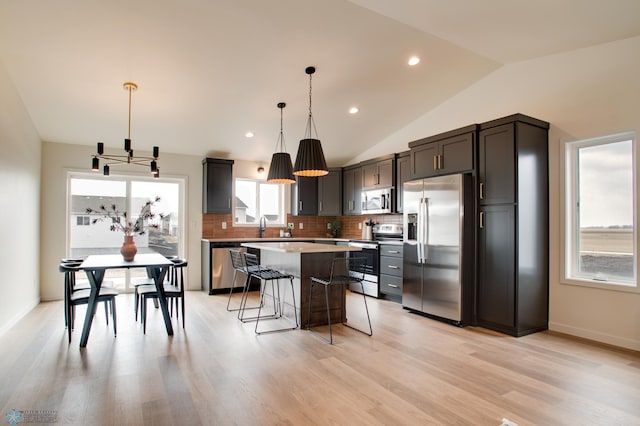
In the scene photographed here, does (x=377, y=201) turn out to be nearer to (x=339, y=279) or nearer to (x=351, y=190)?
(x=351, y=190)

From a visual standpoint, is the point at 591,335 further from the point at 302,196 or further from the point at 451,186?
the point at 302,196

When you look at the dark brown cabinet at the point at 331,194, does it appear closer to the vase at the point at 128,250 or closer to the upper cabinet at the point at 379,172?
the upper cabinet at the point at 379,172

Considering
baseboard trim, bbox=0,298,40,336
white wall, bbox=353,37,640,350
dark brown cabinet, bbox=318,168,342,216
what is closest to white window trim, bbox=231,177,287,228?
dark brown cabinet, bbox=318,168,342,216

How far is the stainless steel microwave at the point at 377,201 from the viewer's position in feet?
19.5

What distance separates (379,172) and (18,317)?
17.1ft

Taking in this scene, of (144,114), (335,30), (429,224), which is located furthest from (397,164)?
(144,114)

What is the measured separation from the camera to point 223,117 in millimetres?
5270

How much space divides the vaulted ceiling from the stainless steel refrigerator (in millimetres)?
1459

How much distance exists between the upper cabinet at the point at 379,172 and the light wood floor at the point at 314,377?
2.62 metres

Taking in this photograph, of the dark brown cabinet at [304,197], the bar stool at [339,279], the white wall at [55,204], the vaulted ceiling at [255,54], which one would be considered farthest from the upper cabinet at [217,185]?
the bar stool at [339,279]

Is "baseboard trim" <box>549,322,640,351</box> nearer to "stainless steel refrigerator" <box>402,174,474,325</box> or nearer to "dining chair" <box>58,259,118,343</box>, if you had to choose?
"stainless steel refrigerator" <box>402,174,474,325</box>

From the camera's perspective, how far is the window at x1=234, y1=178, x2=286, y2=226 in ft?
22.7

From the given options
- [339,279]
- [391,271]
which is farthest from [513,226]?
[391,271]

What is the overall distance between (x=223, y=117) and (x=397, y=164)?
274cm
